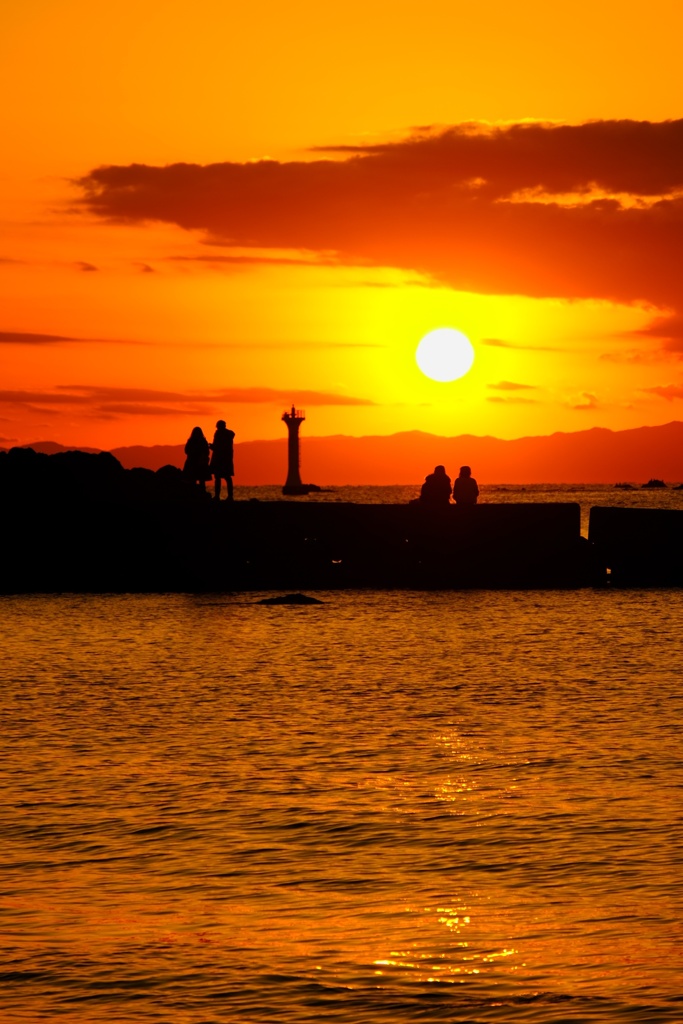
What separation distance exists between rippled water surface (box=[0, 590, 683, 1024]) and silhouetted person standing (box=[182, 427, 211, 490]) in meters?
12.1

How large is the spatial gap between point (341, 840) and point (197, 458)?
21962 millimetres

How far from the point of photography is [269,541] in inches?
1218

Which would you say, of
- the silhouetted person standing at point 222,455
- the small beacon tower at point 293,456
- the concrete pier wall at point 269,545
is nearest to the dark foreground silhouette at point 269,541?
the concrete pier wall at point 269,545

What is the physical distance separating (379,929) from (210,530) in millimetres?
22955

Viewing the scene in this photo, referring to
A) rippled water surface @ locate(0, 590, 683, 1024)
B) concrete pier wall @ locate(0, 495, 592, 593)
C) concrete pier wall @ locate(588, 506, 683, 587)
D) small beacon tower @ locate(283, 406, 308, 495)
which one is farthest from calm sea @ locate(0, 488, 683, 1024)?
small beacon tower @ locate(283, 406, 308, 495)

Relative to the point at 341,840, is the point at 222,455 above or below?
→ above

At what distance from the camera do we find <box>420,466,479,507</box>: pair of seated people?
30.3 meters

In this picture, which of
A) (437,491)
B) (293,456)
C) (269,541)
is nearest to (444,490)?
(437,491)

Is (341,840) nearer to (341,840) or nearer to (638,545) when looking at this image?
(341,840)

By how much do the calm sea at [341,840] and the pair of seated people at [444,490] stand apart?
11203 mm

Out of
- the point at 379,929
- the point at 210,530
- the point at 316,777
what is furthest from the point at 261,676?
the point at 210,530

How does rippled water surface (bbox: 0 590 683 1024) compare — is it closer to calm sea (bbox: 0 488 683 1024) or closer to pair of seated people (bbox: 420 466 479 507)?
calm sea (bbox: 0 488 683 1024)

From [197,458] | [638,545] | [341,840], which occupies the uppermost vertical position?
[197,458]

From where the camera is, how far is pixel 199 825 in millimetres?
10125
